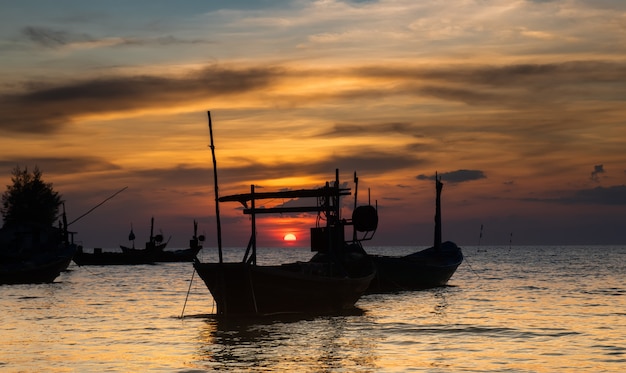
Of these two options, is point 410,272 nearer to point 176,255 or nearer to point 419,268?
point 419,268

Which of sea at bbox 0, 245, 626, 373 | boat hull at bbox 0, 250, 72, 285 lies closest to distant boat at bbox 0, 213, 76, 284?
boat hull at bbox 0, 250, 72, 285

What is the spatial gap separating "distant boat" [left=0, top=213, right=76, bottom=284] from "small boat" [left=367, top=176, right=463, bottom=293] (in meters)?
30.3

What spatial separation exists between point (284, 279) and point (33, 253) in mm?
57814

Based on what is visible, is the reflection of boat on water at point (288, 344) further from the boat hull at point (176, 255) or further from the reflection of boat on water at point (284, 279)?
the boat hull at point (176, 255)

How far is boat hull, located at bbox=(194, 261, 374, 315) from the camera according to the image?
111ft

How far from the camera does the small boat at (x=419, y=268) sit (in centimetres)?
6306

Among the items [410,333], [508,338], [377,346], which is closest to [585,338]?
[508,338]

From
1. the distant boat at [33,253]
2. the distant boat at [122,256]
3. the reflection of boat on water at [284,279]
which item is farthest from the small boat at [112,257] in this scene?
the reflection of boat on water at [284,279]

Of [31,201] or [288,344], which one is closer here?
[288,344]

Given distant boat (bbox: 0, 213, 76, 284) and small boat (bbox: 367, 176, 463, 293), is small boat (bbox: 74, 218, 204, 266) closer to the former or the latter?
distant boat (bbox: 0, 213, 76, 284)

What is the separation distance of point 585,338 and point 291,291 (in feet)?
39.8

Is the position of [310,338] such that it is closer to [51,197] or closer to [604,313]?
[604,313]

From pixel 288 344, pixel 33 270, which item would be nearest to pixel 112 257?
pixel 33 270

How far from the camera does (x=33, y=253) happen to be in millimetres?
85500
